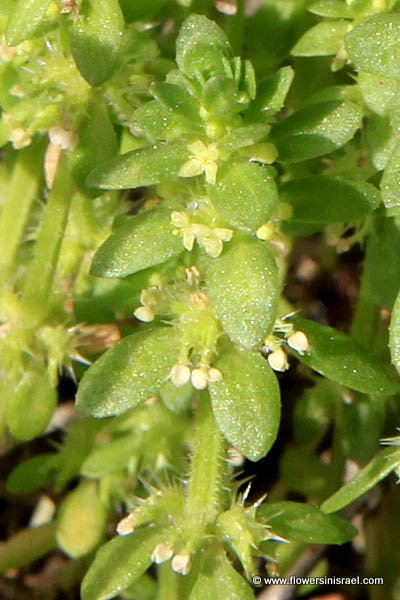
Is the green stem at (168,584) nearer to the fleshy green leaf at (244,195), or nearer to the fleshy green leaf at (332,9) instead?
the fleshy green leaf at (244,195)

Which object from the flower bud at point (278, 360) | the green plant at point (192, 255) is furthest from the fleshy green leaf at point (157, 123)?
the flower bud at point (278, 360)

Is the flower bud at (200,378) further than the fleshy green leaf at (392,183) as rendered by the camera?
Yes

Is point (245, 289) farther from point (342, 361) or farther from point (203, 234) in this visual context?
point (342, 361)

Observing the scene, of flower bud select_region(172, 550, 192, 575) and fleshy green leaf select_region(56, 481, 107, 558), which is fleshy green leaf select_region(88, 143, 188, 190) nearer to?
flower bud select_region(172, 550, 192, 575)

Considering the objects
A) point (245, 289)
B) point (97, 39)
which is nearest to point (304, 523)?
point (245, 289)

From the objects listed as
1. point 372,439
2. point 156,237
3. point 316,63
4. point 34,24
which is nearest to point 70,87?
point 34,24
